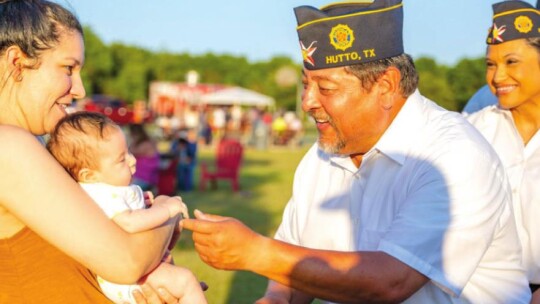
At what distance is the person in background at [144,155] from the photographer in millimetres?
12484

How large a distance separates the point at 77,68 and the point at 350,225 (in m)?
1.50

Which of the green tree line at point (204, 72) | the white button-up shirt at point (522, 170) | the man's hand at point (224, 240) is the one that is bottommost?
the green tree line at point (204, 72)

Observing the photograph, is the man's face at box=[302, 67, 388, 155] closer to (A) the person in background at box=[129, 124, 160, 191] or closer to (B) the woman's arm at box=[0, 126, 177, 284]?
(B) the woman's arm at box=[0, 126, 177, 284]

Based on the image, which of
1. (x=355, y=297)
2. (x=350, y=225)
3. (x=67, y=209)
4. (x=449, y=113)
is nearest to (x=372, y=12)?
(x=449, y=113)

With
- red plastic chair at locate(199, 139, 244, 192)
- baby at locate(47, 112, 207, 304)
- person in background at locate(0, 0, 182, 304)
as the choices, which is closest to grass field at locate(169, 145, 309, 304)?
red plastic chair at locate(199, 139, 244, 192)

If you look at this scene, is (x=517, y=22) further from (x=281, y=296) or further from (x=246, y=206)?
(x=246, y=206)

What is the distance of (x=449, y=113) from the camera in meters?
3.14

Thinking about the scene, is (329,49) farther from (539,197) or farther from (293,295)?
(539,197)

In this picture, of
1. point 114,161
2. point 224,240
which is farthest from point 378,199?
point 114,161

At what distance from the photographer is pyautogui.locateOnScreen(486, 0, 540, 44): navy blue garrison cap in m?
4.28

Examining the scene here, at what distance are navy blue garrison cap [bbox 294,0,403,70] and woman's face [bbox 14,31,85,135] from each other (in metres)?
1.19

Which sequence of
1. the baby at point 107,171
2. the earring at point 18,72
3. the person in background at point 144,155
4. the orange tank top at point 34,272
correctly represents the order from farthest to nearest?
the person in background at point 144,155, the baby at point 107,171, the earring at point 18,72, the orange tank top at point 34,272

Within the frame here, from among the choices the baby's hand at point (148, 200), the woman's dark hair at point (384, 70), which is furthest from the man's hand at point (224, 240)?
the woman's dark hair at point (384, 70)

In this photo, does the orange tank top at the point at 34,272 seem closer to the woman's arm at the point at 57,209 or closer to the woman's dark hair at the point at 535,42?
the woman's arm at the point at 57,209
